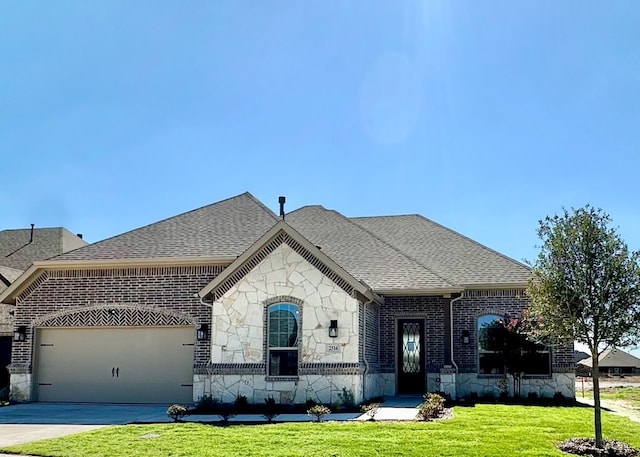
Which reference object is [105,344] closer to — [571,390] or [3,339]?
[3,339]

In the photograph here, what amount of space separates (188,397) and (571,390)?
37.5 ft

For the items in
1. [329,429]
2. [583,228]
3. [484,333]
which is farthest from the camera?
[484,333]

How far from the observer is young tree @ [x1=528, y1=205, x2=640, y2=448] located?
1177cm

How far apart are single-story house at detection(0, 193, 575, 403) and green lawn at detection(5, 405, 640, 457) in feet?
13.3

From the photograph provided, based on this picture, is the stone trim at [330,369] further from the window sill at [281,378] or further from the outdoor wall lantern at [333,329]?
the outdoor wall lantern at [333,329]

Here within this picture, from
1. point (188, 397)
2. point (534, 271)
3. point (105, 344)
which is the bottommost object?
point (188, 397)

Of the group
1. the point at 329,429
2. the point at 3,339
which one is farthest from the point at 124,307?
the point at 329,429

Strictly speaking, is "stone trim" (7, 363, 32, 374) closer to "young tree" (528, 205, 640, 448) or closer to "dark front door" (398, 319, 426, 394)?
"dark front door" (398, 319, 426, 394)

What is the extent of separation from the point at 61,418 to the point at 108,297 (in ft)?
16.3

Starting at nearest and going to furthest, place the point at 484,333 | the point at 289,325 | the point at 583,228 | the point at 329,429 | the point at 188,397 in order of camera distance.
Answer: the point at 583,228 < the point at 329,429 < the point at 289,325 < the point at 188,397 < the point at 484,333

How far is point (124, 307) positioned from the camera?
20.4 m

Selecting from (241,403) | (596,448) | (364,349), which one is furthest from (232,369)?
(596,448)

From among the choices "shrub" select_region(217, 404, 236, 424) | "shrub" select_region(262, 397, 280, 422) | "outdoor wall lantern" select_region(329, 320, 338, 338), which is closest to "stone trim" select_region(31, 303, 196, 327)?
"shrub" select_region(217, 404, 236, 424)

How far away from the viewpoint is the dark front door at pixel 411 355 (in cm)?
2170
